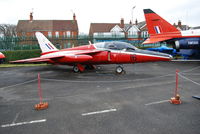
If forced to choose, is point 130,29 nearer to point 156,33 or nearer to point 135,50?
point 156,33

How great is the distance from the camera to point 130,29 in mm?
52625

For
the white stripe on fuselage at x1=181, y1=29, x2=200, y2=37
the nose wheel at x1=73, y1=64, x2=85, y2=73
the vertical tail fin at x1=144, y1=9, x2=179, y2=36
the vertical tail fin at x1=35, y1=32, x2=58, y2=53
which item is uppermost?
the vertical tail fin at x1=144, y1=9, x2=179, y2=36

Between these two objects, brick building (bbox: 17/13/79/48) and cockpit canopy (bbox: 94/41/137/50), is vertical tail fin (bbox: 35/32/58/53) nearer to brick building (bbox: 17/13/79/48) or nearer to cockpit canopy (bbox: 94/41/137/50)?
cockpit canopy (bbox: 94/41/137/50)

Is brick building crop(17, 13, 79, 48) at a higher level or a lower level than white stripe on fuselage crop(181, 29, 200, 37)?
higher

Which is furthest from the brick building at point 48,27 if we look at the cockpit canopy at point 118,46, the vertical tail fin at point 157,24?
the cockpit canopy at point 118,46

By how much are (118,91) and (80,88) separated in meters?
1.89

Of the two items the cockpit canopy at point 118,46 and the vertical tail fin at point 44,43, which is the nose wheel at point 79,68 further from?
the vertical tail fin at point 44,43

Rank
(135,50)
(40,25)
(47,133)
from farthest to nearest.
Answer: (40,25) → (135,50) → (47,133)

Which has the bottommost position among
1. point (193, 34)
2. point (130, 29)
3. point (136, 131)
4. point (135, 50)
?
point (136, 131)

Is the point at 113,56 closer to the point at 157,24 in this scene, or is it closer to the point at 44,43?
the point at 44,43

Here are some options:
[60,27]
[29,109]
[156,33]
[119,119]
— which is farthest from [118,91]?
[60,27]

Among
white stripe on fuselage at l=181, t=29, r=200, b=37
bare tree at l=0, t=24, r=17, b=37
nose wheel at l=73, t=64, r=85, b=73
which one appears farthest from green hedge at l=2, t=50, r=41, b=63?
bare tree at l=0, t=24, r=17, b=37

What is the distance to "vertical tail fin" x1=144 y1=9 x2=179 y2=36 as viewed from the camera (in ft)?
52.0

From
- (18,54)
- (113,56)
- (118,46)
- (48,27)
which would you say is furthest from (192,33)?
(48,27)
